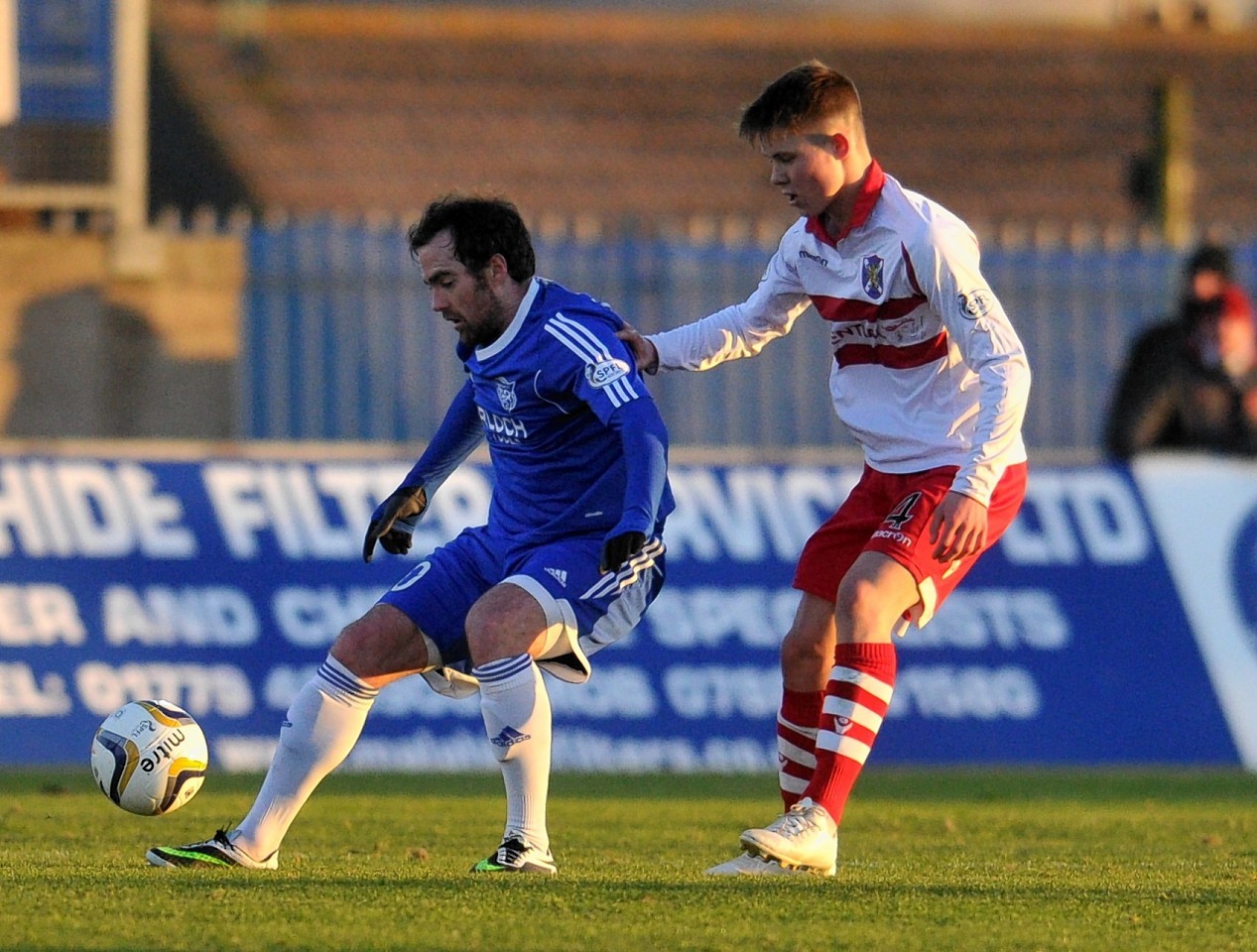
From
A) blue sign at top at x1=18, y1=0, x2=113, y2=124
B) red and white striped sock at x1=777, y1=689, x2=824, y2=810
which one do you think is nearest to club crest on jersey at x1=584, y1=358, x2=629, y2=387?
red and white striped sock at x1=777, y1=689, x2=824, y2=810

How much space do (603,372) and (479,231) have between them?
517 millimetres

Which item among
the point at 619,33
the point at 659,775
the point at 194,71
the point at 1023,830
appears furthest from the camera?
the point at 619,33

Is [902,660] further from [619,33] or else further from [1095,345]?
[619,33]

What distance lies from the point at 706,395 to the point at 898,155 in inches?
557

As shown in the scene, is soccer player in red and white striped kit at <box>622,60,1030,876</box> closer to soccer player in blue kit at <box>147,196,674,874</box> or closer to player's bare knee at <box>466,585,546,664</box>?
soccer player in blue kit at <box>147,196,674,874</box>

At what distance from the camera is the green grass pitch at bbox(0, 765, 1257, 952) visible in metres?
4.79

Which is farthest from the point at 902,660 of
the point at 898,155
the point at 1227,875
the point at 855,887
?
the point at 898,155

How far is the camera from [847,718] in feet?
19.0

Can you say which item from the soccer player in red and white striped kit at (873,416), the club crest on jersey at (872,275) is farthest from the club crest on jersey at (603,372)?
the club crest on jersey at (872,275)

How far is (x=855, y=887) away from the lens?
5.64 metres

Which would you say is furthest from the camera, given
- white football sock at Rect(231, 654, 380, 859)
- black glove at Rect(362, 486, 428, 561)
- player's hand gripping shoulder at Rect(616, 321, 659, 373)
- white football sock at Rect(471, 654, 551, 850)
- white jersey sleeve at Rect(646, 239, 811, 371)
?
white jersey sleeve at Rect(646, 239, 811, 371)

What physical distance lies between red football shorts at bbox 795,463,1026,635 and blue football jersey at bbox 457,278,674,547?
1.63ft

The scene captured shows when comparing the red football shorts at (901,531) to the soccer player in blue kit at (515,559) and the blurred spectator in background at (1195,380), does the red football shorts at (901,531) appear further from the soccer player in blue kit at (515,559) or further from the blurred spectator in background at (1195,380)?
the blurred spectator in background at (1195,380)

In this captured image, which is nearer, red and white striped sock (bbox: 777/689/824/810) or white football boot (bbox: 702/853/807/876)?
white football boot (bbox: 702/853/807/876)
